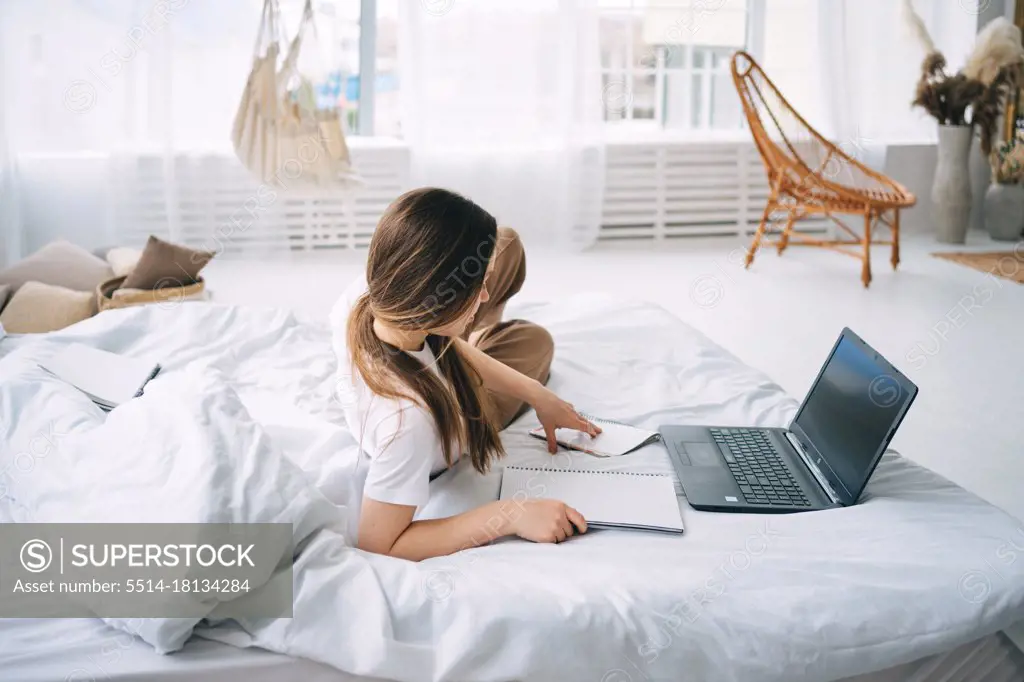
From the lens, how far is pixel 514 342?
75.8 inches

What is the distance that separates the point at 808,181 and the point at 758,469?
3153 mm

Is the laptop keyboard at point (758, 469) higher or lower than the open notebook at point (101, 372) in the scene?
lower

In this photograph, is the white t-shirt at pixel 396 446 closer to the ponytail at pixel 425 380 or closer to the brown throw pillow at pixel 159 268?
the ponytail at pixel 425 380

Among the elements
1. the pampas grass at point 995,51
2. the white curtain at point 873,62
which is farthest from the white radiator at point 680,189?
the pampas grass at point 995,51

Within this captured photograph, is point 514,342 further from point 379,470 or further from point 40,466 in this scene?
point 40,466

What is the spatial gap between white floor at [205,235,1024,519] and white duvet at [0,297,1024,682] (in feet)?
3.23

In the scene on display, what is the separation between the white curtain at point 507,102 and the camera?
4777mm

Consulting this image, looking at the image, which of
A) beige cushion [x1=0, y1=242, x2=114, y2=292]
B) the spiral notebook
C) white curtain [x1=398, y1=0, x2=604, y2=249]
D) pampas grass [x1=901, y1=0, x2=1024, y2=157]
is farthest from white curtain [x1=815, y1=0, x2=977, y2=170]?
the spiral notebook

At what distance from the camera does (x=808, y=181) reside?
4.46 meters

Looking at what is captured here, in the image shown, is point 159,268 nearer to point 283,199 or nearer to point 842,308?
point 283,199

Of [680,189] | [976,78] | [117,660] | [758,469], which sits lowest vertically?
[117,660]

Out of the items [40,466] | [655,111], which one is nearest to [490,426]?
[40,466]

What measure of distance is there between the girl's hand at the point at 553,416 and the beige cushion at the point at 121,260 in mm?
1916

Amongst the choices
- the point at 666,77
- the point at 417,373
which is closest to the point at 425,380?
the point at 417,373
